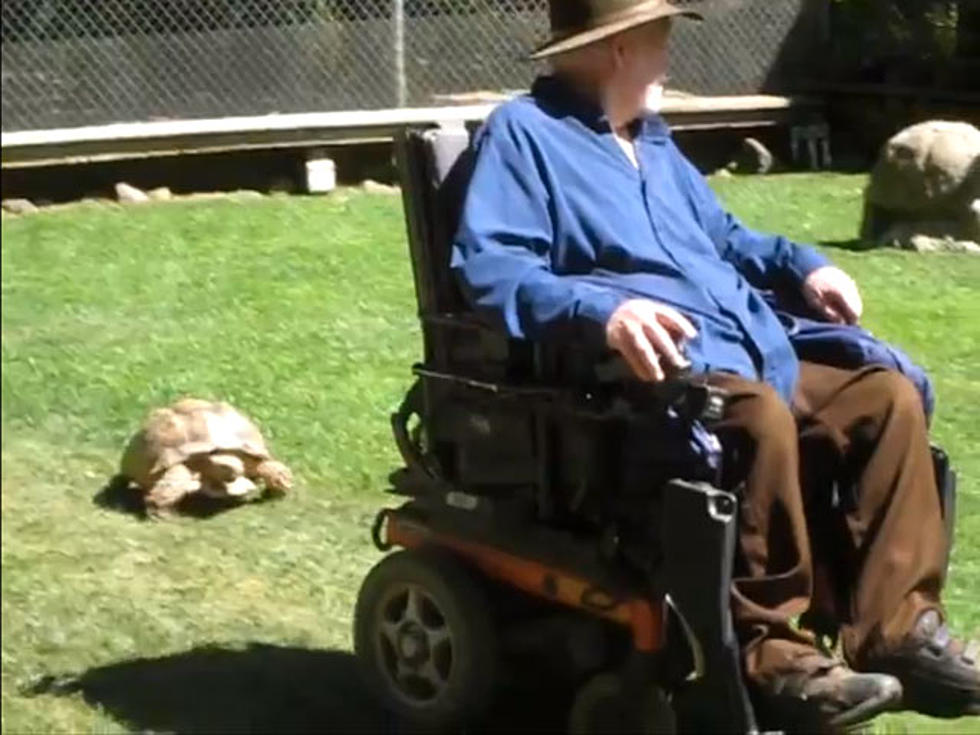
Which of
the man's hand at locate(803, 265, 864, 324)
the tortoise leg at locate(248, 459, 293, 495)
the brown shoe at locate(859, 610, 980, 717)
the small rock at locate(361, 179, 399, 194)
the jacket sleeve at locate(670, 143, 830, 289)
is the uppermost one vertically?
the small rock at locate(361, 179, 399, 194)

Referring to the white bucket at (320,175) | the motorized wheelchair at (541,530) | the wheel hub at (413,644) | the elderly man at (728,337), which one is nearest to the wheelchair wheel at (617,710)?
the motorized wheelchair at (541,530)

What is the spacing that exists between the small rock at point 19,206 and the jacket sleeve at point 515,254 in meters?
0.79

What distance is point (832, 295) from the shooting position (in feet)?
11.8

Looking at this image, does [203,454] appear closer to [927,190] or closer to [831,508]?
[831,508]

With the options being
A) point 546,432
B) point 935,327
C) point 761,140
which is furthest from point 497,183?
point 935,327

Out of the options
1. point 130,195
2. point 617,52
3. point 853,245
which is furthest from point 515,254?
point 853,245

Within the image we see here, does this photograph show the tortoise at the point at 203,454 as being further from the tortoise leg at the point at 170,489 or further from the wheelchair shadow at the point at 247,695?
the wheelchair shadow at the point at 247,695

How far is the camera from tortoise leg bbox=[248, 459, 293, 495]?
3.75 metres

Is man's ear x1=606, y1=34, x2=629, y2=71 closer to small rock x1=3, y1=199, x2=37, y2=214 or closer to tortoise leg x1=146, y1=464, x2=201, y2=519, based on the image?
tortoise leg x1=146, y1=464, x2=201, y2=519

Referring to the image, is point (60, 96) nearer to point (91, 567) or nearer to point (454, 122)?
point (91, 567)

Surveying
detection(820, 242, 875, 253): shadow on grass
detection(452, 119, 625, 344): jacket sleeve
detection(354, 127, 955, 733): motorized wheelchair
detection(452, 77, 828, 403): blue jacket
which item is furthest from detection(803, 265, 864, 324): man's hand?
detection(820, 242, 875, 253): shadow on grass

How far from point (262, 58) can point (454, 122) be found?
1.00 ft

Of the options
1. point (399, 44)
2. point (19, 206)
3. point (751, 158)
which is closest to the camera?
point (19, 206)

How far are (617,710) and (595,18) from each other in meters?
0.99
